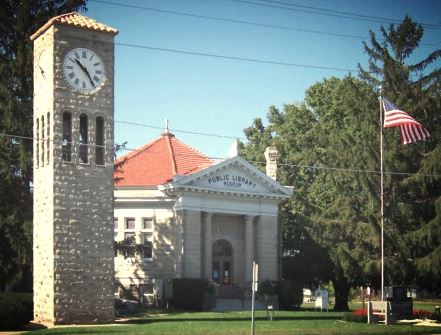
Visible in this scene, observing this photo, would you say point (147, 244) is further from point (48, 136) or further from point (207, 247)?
point (48, 136)

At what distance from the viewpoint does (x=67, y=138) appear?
3684cm

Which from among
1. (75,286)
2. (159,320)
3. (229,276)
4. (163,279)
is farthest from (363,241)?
(75,286)

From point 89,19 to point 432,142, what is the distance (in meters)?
25.5

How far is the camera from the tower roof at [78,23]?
118 ft

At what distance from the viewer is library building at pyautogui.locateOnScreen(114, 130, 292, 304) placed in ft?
165

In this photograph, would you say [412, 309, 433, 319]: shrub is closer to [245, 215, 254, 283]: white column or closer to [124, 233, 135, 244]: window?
[245, 215, 254, 283]: white column

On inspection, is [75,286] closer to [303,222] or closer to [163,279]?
[163,279]

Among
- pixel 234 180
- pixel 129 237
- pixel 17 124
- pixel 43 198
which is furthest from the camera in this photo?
pixel 234 180

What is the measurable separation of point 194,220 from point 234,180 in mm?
4076

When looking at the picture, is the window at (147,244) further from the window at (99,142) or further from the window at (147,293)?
the window at (99,142)

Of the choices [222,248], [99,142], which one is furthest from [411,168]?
[99,142]

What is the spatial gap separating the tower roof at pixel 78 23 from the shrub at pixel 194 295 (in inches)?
678

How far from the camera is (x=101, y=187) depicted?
120ft

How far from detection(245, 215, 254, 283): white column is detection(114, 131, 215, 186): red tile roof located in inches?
183
